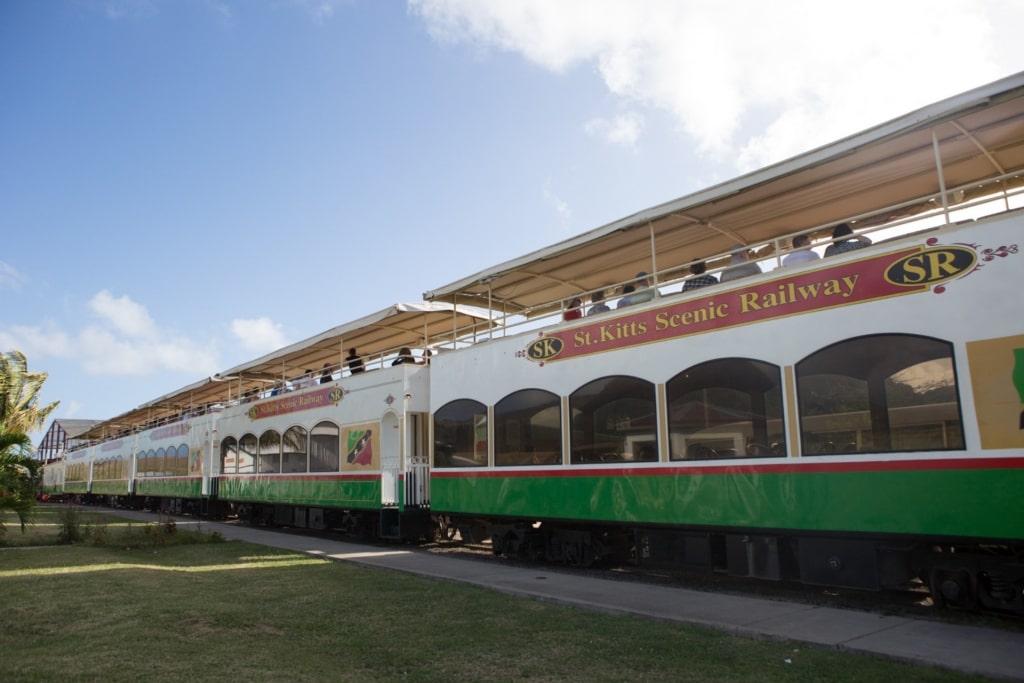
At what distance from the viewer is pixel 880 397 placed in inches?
260

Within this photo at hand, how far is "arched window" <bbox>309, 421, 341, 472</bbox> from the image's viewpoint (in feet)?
49.9

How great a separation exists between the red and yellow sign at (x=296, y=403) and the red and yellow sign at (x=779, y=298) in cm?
711

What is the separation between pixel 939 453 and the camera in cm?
613

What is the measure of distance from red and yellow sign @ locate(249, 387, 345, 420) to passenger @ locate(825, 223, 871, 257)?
1073 cm

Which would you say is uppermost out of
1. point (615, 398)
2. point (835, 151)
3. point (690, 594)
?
point (835, 151)

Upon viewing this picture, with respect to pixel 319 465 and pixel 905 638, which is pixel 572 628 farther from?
pixel 319 465

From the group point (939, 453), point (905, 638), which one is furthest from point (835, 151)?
point (905, 638)

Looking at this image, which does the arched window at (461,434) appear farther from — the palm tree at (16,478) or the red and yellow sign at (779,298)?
the palm tree at (16,478)

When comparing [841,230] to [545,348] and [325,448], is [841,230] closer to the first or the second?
[545,348]

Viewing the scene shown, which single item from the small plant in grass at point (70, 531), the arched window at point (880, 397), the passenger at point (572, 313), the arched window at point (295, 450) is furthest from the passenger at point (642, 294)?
the small plant in grass at point (70, 531)

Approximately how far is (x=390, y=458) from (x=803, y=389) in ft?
28.1

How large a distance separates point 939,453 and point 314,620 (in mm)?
5782

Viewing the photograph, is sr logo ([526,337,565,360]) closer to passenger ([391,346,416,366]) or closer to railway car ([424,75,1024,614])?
railway car ([424,75,1024,614])

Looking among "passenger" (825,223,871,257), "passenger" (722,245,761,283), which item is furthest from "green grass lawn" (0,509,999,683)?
"passenger" (722,245,761,283)
